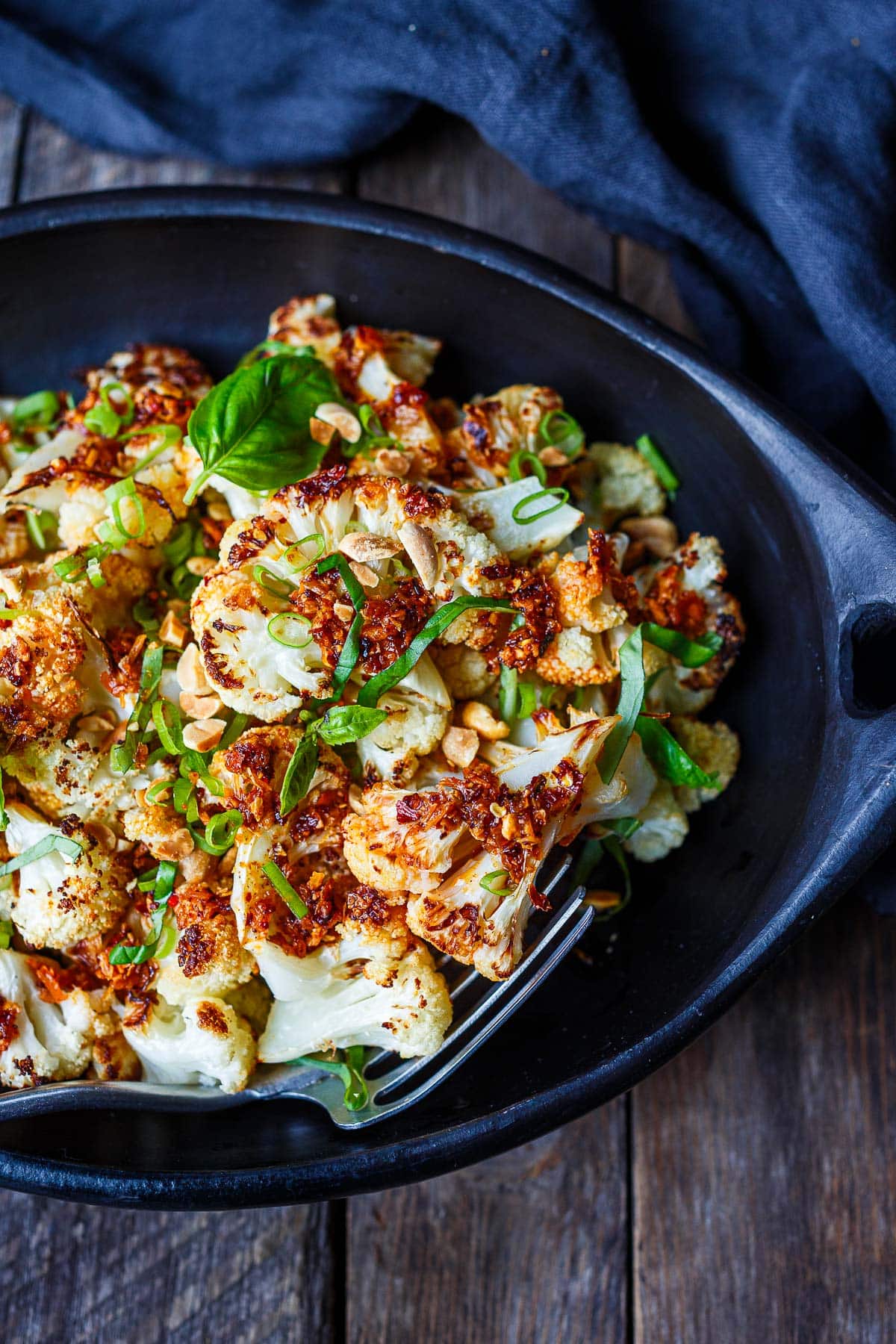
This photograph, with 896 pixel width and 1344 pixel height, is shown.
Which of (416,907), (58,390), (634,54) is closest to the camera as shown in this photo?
(416,907)

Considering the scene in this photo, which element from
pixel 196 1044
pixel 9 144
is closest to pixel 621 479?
pixel 196 1044

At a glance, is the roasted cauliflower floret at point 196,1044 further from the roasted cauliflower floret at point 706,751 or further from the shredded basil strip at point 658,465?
the shredded basil strip at point 658,465

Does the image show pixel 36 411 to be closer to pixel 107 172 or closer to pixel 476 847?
pixel 107 172

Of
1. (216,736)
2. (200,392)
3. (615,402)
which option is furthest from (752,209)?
(216,736)

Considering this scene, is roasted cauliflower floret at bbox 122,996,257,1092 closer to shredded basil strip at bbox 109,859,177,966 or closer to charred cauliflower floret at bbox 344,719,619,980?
shredded basil strip at bbox 109,859,177,966

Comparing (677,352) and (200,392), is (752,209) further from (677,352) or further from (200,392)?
(200,392)

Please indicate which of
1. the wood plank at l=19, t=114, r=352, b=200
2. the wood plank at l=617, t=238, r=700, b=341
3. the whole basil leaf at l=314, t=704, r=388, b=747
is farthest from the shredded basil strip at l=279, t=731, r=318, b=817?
the wood plank at l=19, t=114, r=352, b=200
